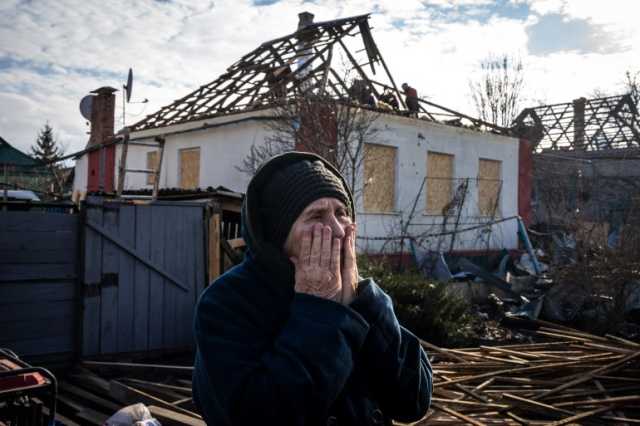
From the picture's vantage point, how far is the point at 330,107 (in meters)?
12.1

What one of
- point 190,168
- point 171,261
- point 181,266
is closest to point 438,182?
point 190,168

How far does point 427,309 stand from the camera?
8.20 m

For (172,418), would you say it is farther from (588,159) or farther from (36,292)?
(588,159)

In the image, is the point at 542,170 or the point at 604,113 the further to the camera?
the point at 604,113

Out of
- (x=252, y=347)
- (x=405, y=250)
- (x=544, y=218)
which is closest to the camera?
(x=252, y=347)

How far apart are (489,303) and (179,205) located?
647 centimetres

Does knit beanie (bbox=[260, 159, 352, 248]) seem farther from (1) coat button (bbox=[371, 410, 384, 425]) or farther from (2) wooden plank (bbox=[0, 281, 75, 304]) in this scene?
(2) wooden plank (bbox=[0, 281, 75, 304])

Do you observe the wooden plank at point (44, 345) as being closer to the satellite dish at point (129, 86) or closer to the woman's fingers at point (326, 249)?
the woman's fingers at point (326, 249)

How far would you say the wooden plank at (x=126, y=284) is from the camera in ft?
26.5

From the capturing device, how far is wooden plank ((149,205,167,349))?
329 inches

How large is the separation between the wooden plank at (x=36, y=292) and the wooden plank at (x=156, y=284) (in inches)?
43.2

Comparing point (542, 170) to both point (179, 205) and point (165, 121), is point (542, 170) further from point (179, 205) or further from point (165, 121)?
point (179, 205)

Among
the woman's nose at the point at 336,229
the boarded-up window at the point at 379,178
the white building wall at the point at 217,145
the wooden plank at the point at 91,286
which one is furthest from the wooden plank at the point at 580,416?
the white building wall at the point at 217,145

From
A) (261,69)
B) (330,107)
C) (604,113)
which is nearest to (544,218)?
(604,113)
